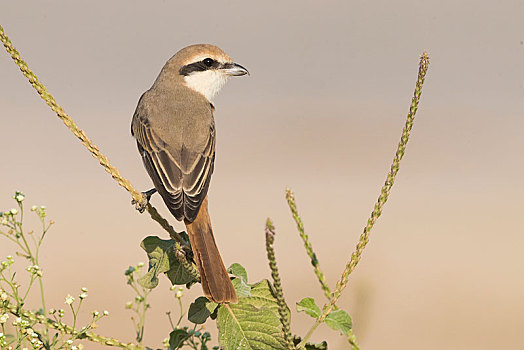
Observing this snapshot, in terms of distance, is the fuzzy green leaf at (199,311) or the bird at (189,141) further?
the bird at (189,141)

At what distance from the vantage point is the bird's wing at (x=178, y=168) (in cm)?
279

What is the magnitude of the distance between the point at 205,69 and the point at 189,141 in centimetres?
91

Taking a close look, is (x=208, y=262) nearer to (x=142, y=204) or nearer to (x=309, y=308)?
(x=142, y=204)

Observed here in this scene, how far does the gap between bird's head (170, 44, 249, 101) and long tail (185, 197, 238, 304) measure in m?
1.32

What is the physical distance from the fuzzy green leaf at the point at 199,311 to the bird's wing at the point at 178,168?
2.77 ft

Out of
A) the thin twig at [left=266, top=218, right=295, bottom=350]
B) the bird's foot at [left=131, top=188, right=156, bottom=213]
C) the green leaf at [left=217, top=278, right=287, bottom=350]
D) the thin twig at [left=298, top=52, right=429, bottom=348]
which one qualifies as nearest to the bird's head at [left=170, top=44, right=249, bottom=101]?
the bird's foot at [left=131, top=188, right=156, bottom=213]

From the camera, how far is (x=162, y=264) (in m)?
1.83

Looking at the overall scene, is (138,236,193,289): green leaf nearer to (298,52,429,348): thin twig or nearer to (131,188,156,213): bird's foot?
(131,188,156,213): bird's foot

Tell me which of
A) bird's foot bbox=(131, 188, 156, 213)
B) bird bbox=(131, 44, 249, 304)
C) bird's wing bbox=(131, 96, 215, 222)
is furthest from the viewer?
bird's wing bbox=(131, 96, 215, 222)

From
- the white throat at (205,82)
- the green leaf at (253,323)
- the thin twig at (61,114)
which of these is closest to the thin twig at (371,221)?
the green leaf at (253,323)

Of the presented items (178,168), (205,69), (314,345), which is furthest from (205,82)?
(314,345)

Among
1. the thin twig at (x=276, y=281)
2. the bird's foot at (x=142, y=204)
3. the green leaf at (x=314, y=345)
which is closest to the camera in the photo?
the thin twig at (x=276, y=281)

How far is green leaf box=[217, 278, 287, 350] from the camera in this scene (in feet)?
5.06

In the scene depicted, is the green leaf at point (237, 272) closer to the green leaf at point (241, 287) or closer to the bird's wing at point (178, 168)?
the green leaf at point (241, 287)
